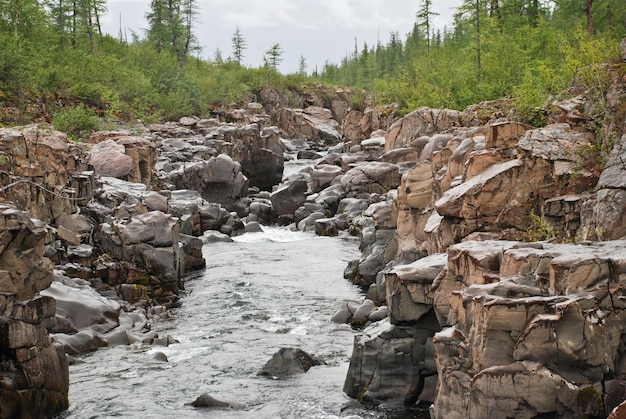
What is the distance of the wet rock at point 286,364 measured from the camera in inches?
598

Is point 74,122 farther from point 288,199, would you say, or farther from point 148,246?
point 148,246

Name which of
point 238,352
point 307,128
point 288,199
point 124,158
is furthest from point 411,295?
point 307,128

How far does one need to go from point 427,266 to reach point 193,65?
64.6 metres

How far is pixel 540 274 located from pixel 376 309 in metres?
8.37

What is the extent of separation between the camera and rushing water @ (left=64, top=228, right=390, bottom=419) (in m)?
13.4

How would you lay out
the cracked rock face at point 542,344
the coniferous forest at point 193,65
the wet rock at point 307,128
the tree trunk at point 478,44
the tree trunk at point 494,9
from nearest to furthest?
the cracked rock face at point 542,344
the coniferous forest at point 193,65
the tree trunk at point 478,44
the tree trunk at point 494,9
the wet rock at point 307,128

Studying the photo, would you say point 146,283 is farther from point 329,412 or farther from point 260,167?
point 260,167

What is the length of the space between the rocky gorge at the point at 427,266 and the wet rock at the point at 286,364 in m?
1.75

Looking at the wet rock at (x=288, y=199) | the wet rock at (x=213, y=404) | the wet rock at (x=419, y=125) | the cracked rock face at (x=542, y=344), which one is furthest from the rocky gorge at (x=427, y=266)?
the wet rock at (x=419, y=125)

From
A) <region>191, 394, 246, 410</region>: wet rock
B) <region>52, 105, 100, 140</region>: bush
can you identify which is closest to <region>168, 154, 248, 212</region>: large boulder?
<region>52, 105, 100, 140</region>: bush

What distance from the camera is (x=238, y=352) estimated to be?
55.4 feet

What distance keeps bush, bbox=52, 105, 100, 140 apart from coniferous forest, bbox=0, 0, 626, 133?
0.23ft

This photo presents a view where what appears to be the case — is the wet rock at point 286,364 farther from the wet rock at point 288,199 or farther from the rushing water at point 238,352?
the wet rock at point 288,199

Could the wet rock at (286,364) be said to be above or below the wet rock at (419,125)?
below
